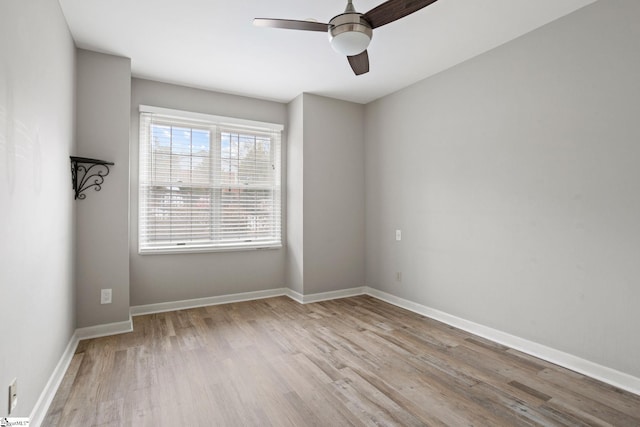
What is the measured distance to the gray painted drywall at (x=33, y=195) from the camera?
4.73 feet

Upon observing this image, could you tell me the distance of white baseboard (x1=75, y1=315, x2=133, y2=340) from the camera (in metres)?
3.02

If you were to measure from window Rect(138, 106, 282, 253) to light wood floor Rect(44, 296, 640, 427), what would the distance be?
1.11 meters

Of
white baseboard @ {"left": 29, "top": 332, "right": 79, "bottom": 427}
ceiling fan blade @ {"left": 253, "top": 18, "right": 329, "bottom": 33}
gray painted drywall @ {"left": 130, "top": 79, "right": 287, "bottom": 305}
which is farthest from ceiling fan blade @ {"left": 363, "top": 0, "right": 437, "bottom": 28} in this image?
white baseboard @ {"left": 29, "top": 332, "right": 79, "bottom": 427}

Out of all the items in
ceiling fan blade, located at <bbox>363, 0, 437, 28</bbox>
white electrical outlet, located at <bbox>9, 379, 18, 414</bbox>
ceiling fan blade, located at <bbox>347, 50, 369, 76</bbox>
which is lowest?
white electrical outlet, located at <bbox>9, 379, 18, 414</bbox>

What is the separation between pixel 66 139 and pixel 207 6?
1.55 metres

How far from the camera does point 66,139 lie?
8.70 feet

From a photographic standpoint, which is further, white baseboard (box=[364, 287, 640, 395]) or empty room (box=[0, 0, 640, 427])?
white baseboard (box=[364, 287, 640, 395])

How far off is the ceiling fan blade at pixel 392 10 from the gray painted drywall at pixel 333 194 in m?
2.30

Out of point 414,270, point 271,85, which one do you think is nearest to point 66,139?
point 271,85

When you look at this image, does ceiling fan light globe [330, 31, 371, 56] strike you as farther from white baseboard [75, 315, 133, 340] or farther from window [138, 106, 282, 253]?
white baseboard [75, 315, 133, 340]

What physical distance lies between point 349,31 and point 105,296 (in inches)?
123

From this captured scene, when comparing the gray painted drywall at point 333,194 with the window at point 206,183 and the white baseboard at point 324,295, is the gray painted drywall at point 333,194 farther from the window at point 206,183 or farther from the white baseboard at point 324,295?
the window at point 206,183

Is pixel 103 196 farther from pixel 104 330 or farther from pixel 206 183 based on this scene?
pixel 104 330

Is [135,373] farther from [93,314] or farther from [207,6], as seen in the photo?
[207,6]
